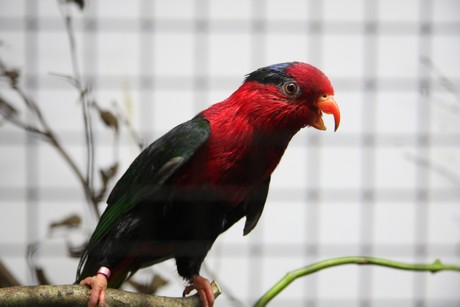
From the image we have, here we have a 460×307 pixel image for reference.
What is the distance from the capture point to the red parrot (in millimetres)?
782

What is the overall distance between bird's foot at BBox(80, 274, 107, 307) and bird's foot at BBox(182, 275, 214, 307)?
15 centimetres

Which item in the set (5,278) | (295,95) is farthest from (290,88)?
(5,278)

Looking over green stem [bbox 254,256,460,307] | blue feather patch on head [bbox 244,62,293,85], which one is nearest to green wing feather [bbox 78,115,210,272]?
blue feather patch on head [bbox 244,62,293,85]

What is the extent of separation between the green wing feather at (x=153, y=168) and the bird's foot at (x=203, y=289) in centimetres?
16

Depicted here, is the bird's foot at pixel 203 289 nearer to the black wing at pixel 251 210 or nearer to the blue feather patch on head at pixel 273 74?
the black wing at pixel 251 210

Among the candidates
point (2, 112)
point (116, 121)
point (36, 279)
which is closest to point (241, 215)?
point (116, 121)

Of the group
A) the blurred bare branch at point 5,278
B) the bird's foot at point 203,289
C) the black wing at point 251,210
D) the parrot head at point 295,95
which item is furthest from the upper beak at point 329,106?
the blurred bare branch at point 5,278

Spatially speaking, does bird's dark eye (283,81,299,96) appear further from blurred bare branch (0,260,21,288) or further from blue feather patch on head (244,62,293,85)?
blurred bare branch (0,260,21,288)

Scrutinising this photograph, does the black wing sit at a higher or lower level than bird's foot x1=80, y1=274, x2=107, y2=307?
higher

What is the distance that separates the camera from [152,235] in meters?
0.80

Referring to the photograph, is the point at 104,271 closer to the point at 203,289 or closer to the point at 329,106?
the point at 203,289

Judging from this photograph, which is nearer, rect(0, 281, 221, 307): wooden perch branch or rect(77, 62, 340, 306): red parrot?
rect(0, 281, 221, 307): wooden perch branch

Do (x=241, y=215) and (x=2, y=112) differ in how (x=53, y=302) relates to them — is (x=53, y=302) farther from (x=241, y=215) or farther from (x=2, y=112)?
(x=2, y=112)

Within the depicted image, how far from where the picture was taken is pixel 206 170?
2.56 ft
